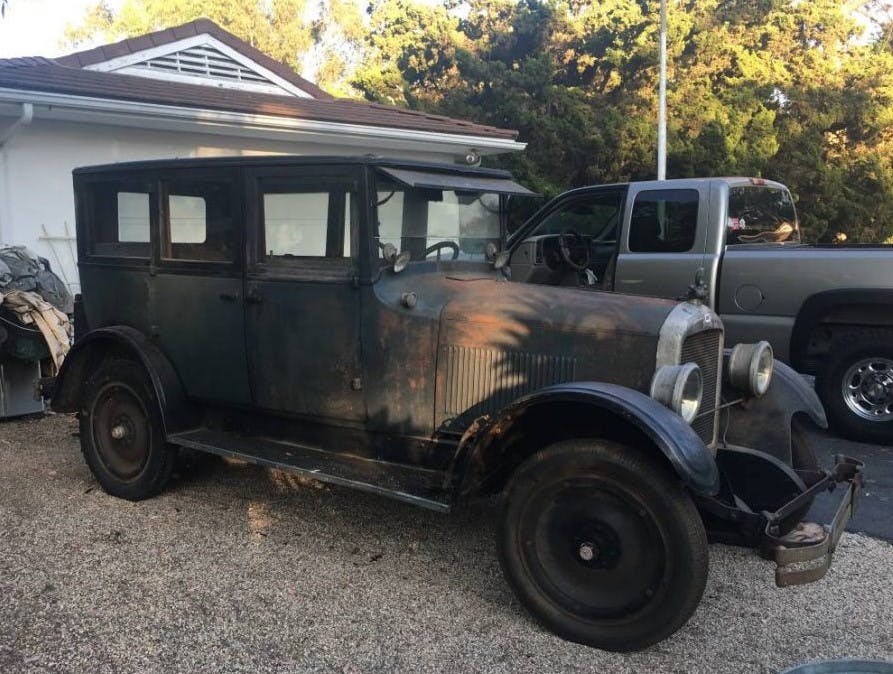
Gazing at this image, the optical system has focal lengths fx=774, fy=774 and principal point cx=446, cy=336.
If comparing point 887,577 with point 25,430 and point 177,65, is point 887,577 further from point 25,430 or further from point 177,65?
point 177,65

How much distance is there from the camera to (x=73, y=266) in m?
9.04

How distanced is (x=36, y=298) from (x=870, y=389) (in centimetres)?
662

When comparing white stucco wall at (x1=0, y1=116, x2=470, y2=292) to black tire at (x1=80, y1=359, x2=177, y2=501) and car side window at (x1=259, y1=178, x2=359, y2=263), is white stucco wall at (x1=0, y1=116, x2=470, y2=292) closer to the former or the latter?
black tire at (x1=80, y1=359, x2=177, y2=501)

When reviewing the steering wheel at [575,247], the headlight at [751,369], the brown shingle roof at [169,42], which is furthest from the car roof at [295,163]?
the brown shingle roof at [169,42]

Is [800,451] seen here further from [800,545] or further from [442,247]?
[442,247]

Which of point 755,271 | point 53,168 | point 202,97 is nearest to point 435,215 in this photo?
point 755,271

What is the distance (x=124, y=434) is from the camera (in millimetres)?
4770

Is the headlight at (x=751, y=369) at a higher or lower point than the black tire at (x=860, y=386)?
higher

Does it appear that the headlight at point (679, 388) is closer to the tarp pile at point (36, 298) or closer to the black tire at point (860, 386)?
the black tire at point (860, 386)

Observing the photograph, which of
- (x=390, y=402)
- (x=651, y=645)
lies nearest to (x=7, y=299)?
(x=390, y=402)

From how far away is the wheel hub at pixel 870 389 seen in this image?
19.4 feet

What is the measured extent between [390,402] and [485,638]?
1218mm

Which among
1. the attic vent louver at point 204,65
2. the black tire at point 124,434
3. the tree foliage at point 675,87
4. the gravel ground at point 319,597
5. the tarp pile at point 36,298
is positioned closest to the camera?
the gravel ground at point 319,597

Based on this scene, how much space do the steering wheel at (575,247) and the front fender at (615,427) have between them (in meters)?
3.60
